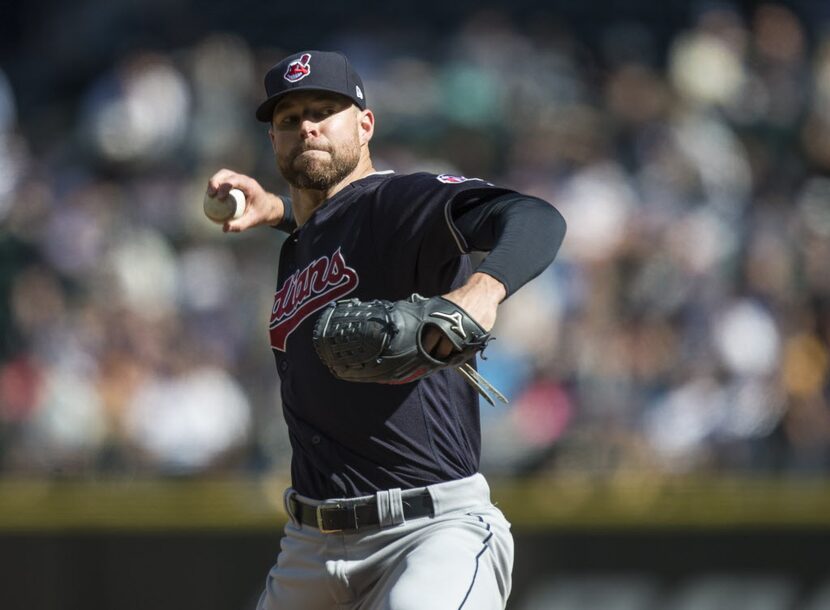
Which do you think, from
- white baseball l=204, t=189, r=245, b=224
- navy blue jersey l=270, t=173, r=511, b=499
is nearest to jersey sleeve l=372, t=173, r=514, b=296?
navy blue jersey l=270, t=173, r=511, b=499

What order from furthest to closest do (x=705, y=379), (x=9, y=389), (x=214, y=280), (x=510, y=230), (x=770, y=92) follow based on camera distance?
1. (x=770, y=92)
2. (x=214, y=280)
3. (x=9, y=389)
4. (x=705, y=379)
5. (x=510, y=230)

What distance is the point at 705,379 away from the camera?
7.31 m

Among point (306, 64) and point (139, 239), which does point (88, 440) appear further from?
point (306, 64)

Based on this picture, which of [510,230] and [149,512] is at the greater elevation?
[510,230]

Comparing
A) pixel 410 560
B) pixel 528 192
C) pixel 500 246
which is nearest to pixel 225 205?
pixel 410 560

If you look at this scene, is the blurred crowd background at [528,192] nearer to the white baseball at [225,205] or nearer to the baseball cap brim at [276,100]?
the white baseball at [225,205]

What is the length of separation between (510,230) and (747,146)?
20.9ft

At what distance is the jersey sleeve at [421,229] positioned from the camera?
3254 mm

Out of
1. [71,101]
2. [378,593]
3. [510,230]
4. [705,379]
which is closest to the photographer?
[510,230]

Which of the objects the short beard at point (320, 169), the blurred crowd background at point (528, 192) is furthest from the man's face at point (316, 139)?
the blurred crowd background at point (528, 192)

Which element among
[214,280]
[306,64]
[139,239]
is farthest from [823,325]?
[306,64]

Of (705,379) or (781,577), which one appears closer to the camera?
(781,577)

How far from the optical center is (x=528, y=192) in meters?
8.80

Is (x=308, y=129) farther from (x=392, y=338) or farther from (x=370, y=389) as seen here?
(x=392, y=338)
